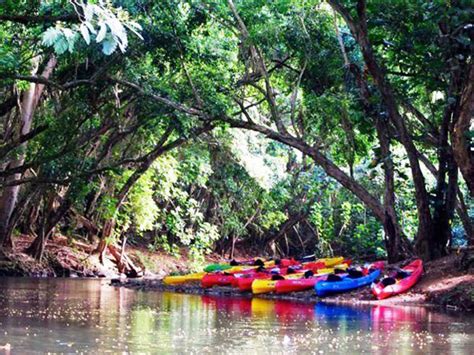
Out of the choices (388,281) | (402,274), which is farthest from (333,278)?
(402,274)

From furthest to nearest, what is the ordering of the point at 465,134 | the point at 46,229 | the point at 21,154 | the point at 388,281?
the point at 46,229, the point at 21,154, the point at 388,281, the point at 465,134

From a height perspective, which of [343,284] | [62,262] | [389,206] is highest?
[389,206]

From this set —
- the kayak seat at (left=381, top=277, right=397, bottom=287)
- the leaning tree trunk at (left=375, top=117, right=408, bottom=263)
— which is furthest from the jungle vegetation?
the kayak seat at (left=381, top=277, right=397, bottom=287)

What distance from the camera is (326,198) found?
92.8ft

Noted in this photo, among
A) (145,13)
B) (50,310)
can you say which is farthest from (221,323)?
(145,13)

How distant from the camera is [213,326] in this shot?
987 centimetres

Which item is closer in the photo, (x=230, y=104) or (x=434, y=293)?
(x=434, y=293)

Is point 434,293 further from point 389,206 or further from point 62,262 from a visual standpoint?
point 62,262

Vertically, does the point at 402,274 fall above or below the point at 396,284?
above

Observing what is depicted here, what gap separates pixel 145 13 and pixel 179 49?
39.0 inches

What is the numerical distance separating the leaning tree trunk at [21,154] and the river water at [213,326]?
475 cm

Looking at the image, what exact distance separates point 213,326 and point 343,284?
5.77 metres

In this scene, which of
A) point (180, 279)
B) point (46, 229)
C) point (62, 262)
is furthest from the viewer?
point (62, 262)

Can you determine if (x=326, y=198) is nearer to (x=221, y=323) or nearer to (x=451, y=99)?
(x=451, y=99)
